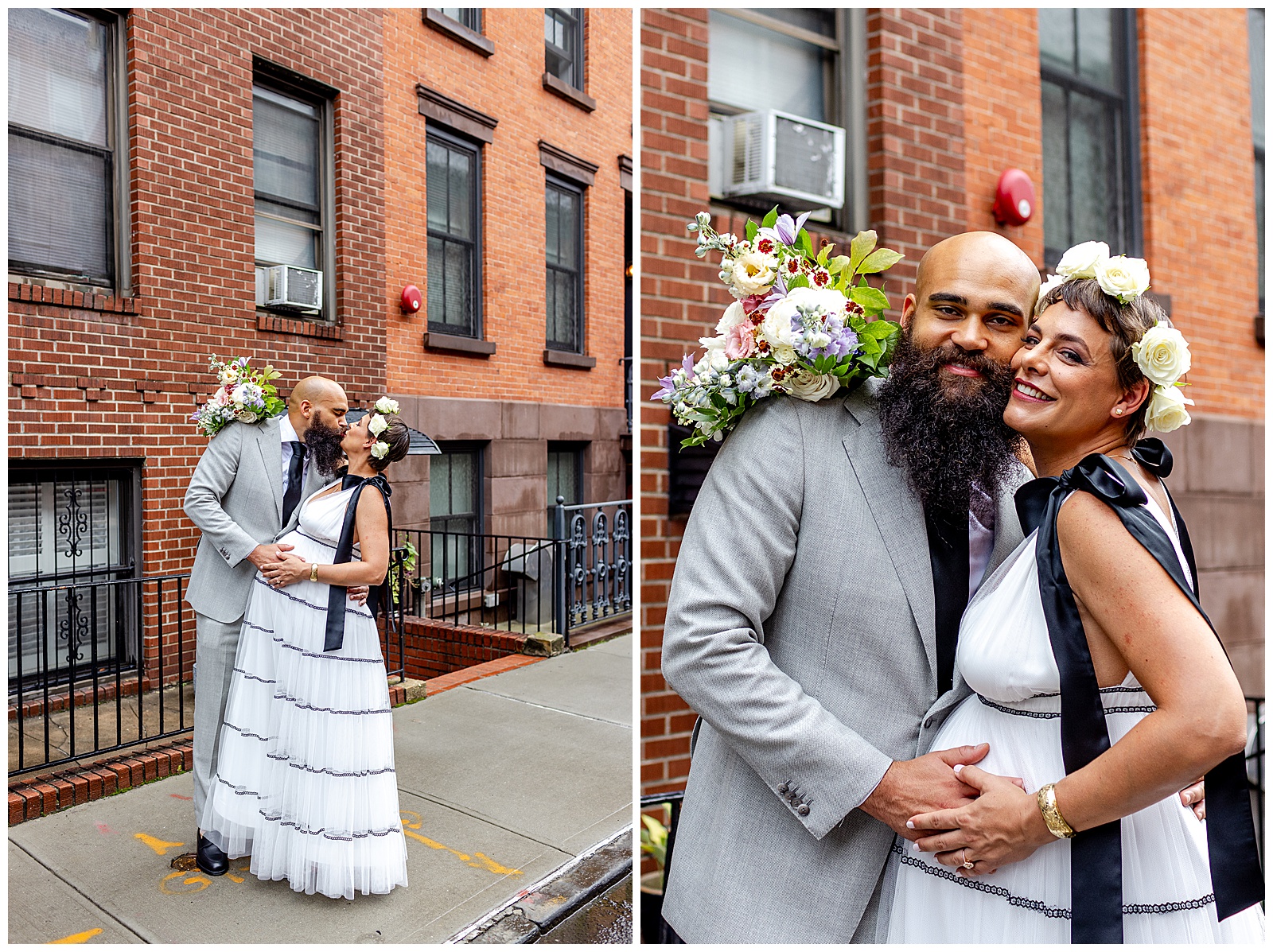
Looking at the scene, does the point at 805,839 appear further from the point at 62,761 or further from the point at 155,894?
the point at 62,761

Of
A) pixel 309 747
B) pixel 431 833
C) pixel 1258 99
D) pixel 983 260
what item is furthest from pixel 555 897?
pixel 1258 99

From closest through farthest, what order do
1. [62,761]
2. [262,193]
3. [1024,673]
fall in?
[1024,673], [62,761], [262,193]

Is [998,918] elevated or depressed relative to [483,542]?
depressed

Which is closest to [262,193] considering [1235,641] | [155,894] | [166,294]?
[166,294]

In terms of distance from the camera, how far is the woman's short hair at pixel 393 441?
3424mm

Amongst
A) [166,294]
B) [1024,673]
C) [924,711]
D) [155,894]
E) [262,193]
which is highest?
[262,193]

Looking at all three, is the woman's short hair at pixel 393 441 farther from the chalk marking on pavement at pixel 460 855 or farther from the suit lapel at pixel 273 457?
the chalk marking on pavement at pixel 460 855

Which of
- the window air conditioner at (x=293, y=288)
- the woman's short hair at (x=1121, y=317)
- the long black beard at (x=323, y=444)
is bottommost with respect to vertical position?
the long black beard at (x=323, y=444)

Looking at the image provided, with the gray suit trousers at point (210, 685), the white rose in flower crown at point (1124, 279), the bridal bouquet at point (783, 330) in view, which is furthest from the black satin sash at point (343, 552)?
the white rose in flower crown at point (1124, 279)

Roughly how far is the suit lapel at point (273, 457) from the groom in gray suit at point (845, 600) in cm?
226

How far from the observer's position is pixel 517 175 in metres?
4.16

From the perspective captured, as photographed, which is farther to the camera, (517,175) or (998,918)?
(517,175)

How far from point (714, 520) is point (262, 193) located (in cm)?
280

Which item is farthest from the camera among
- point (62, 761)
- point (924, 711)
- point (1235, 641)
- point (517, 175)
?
point (1235, 641)
